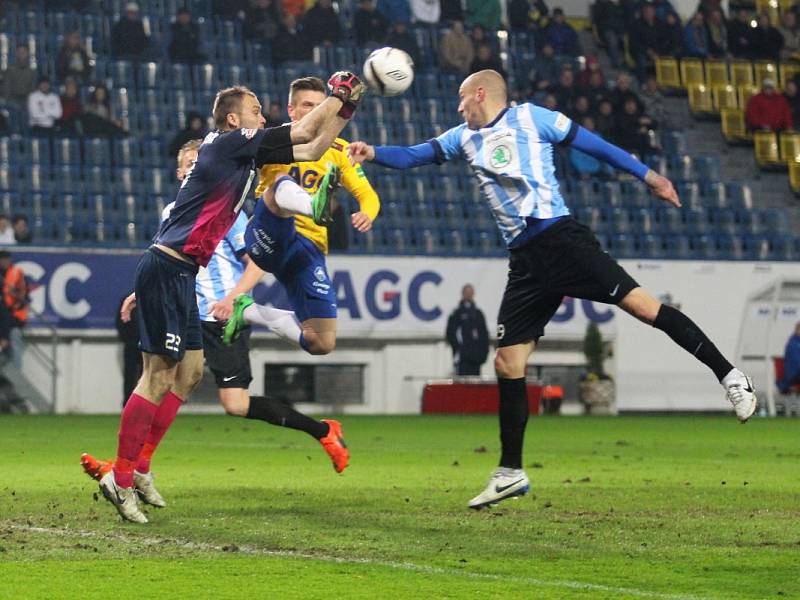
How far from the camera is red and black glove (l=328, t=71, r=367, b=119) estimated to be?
24.9 ft

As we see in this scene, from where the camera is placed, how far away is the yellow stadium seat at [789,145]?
29078mm

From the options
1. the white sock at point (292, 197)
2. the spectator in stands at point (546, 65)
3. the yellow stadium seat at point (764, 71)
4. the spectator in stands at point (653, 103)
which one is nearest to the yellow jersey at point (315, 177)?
the white sock at point (292, 197)

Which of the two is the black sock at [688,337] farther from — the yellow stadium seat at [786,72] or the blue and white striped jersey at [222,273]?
the yellow stadium seat at [786,72]

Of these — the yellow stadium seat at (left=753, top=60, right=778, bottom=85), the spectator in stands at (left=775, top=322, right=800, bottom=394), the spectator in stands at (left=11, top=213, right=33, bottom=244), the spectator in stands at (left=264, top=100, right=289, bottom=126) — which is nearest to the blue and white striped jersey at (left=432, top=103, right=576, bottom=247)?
the spectator in stands at (left=11, top=213, right=33, bottom=244)

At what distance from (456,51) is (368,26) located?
167 cm

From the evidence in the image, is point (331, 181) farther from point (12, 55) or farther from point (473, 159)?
point (12, 55)

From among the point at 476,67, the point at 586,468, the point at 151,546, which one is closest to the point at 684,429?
the point at 586,468

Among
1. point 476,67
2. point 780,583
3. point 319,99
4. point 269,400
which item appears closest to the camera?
point 780,583

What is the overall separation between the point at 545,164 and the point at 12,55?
17976mm

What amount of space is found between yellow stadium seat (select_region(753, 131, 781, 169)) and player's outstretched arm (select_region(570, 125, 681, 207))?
2097 cm

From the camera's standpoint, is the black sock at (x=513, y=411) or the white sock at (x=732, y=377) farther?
the black sock at (x=513, y=411)

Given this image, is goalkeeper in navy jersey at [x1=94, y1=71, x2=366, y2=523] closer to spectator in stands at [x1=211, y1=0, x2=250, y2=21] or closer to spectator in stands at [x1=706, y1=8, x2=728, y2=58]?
spectator in stands at [x1=211, y1=0, x2=250, y2=21]

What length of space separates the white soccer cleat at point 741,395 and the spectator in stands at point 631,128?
62.6ft

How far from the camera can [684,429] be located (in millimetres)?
19469
